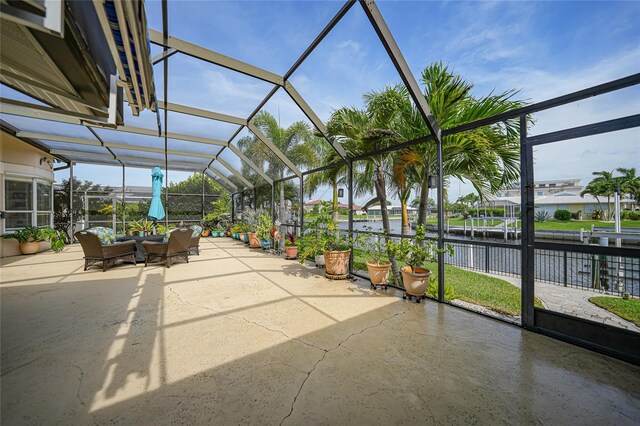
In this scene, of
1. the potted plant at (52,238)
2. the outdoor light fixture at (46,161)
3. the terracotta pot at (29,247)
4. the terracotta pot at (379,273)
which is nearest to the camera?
the terracotta pot at (379,273)

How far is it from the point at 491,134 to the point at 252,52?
13.3 ft

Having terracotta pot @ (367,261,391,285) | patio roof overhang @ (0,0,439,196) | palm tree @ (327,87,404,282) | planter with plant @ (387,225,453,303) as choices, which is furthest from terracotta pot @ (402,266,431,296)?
patio roof overhang @ (0,0,439,196)

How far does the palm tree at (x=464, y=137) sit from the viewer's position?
3537mm

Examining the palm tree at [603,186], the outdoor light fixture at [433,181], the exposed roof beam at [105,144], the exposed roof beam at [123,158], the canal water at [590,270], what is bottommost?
the canal water at [590,270]

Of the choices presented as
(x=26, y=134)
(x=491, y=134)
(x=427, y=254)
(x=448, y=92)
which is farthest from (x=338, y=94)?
(x=26, y=134)

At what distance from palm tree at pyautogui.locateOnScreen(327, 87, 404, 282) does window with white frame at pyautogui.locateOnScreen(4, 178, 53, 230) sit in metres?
9.87

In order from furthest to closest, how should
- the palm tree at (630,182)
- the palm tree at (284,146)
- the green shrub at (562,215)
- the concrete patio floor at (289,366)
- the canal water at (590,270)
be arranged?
1. the palm tree at (284,146)
2. the green shrub at (562,215)
3. the canal water at (590,270)
4. the palm tree at (630,182)
5. the concrete patio floor at (289,366)

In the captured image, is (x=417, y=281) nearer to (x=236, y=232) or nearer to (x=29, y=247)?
(x=236, y=232)

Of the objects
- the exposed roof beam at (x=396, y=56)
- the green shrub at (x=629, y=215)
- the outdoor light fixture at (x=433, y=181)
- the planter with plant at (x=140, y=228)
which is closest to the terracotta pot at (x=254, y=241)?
the planter with plant at (x=140, y=228)

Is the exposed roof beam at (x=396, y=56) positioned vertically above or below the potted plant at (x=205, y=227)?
above

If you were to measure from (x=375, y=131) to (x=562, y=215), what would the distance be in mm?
2868

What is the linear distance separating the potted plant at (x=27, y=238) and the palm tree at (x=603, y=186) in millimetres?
12800

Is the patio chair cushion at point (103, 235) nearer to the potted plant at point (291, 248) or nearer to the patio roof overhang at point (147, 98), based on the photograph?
the patio roof overhang at point (147, 98)

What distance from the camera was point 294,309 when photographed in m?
3.40
